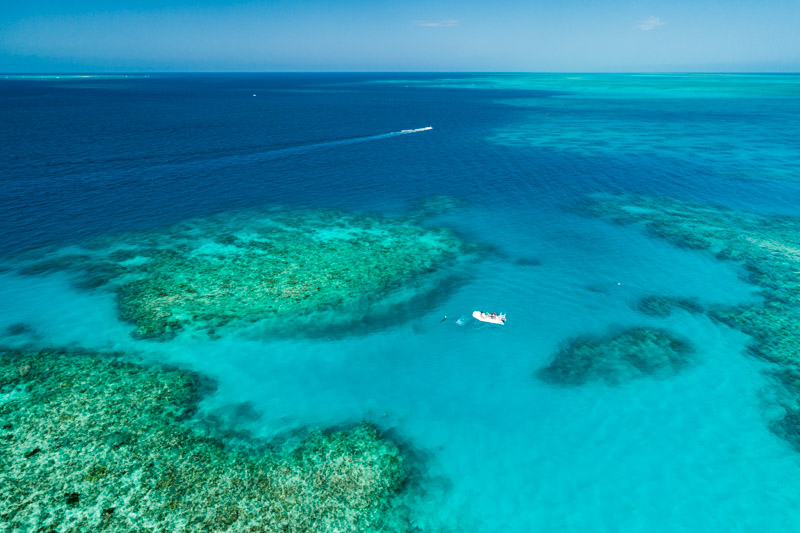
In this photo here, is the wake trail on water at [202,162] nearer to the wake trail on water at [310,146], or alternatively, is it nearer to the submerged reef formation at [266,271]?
the wake trail on water at [310,146]

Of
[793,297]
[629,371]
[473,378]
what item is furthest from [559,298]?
[793,297]

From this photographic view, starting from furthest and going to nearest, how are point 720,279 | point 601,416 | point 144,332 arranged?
point 720,279, point 144,332, point 601,416

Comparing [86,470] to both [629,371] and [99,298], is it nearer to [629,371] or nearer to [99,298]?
[99,298]

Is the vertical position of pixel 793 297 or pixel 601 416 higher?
pixel 793 297

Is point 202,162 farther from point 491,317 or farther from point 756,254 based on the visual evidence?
point 756,254

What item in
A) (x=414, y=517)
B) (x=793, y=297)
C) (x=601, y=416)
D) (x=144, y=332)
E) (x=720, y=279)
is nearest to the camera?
(x=414, y=517)

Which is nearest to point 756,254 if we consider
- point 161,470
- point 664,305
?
point 664,305
